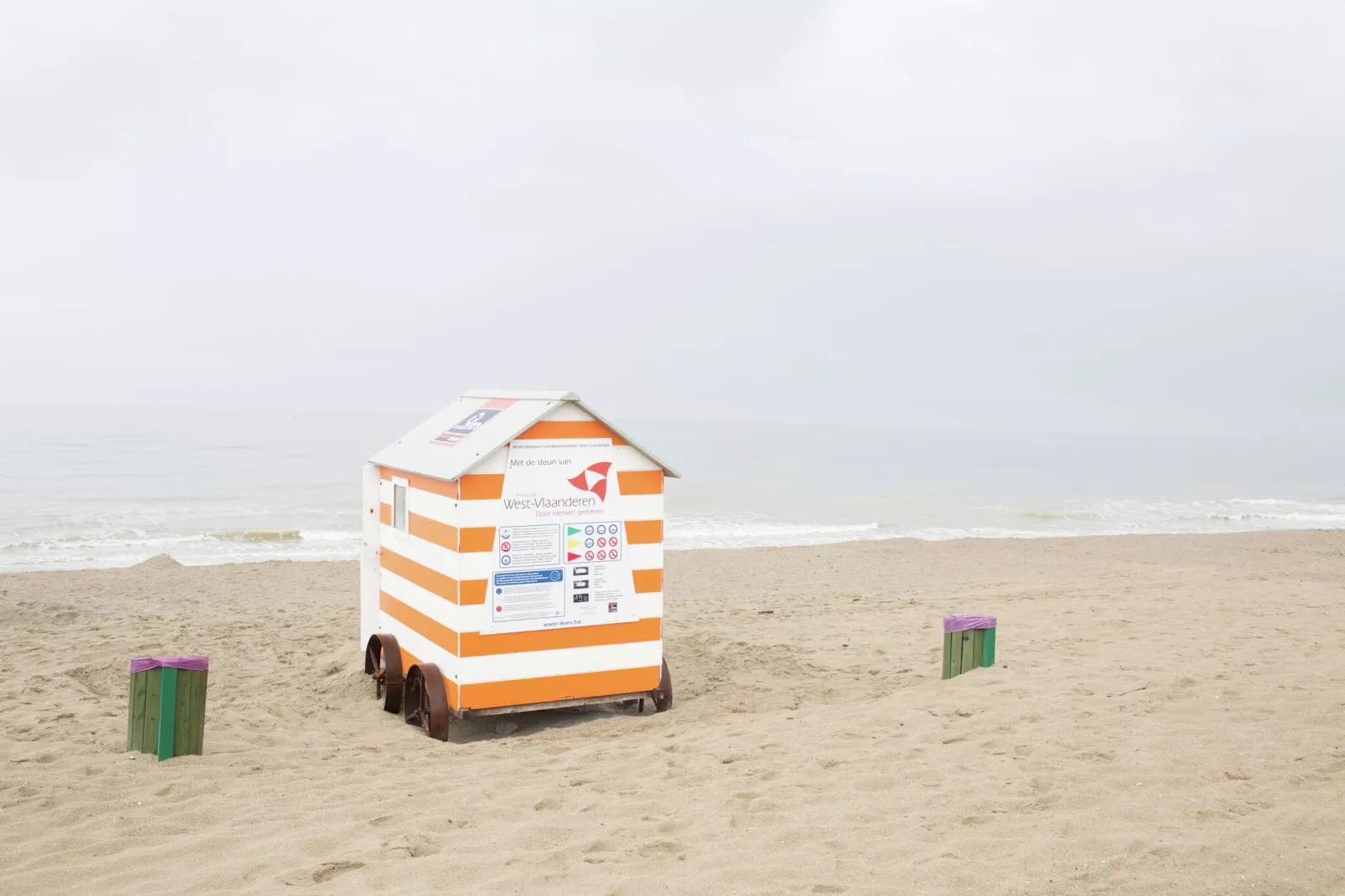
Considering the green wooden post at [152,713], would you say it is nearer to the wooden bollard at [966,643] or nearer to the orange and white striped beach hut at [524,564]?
the orange and white striped beach hut at [524,564]

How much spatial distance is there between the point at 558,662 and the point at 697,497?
29200 mm

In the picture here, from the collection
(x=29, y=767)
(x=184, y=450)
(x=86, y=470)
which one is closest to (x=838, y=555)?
(x=29, y=767)

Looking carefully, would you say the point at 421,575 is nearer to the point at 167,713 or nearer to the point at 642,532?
the point at 642,532

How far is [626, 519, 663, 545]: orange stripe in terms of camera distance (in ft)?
23.5

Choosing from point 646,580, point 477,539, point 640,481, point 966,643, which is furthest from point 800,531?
point 477,539

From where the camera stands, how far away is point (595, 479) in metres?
7.02

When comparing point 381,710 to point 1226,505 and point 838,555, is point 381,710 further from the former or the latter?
point 1226,505

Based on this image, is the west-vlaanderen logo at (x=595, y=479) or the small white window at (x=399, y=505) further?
the small white window at (x=399, y=505)

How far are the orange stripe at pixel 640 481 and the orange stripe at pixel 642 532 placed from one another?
20cm

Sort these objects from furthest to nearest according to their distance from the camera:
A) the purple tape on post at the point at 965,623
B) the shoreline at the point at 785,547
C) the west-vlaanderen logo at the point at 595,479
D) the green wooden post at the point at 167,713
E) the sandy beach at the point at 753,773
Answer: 1. the shoreline at the point at 785,547
2. the purple tape on post at the point at 965,623
3. the west-vlaanderen logo at the point at 595,479
4. the green wooden post at the point at 167,713
5. the sandy beach at the point at 753,773

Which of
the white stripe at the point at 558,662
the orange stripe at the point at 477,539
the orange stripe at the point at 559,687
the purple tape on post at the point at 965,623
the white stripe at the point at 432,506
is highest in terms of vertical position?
the white stripe at the point at 432,506

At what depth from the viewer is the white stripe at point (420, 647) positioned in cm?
672

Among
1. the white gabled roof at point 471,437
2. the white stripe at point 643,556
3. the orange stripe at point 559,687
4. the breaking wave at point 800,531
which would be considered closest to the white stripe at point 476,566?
the white gabled roof at point 471,437

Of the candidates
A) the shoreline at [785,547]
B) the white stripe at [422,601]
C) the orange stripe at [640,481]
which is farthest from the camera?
the shoreline at [785,547]
